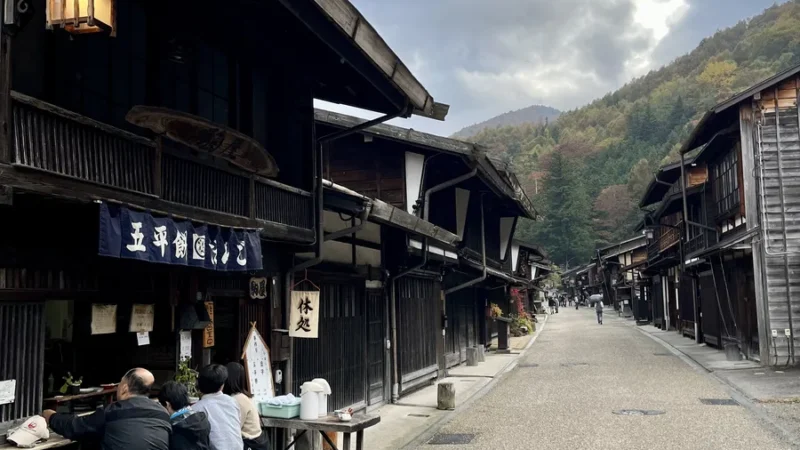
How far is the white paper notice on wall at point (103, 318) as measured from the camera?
728 centimetres

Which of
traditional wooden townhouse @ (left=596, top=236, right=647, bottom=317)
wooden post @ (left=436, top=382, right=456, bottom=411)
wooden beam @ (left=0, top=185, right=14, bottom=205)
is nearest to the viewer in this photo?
wooden beam @ (left=0, top=185, right=14, bottom=205)

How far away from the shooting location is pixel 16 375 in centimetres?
581

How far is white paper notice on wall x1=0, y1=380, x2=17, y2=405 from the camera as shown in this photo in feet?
18.5

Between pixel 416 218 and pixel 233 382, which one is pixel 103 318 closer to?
pixel 233 382

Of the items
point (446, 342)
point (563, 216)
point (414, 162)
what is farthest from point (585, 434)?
point (563, 216)

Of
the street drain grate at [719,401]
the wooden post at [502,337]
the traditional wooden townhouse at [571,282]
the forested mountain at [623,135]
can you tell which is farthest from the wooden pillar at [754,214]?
the traditional wooden townhouse at [571,282]

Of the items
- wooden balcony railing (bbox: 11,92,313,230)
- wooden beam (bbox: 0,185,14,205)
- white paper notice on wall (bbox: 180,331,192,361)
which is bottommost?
white paper notice on wall (bbox: 180,331,192,361)

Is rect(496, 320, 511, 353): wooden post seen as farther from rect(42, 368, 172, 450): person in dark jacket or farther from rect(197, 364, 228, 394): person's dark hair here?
rect(42, 368, 172, 450): person in dark jacket

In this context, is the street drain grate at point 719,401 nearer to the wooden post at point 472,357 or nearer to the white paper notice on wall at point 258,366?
the wooden post at point 472,357

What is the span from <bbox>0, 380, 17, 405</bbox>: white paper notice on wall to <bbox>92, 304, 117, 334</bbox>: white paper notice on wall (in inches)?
60.6

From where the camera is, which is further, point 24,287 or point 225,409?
point 225,409

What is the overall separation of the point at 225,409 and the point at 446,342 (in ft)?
60.4

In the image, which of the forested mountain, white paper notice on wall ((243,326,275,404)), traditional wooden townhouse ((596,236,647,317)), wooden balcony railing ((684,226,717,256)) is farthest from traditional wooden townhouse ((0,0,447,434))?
the forested mountain

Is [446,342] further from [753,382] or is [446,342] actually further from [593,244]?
[593,244]
